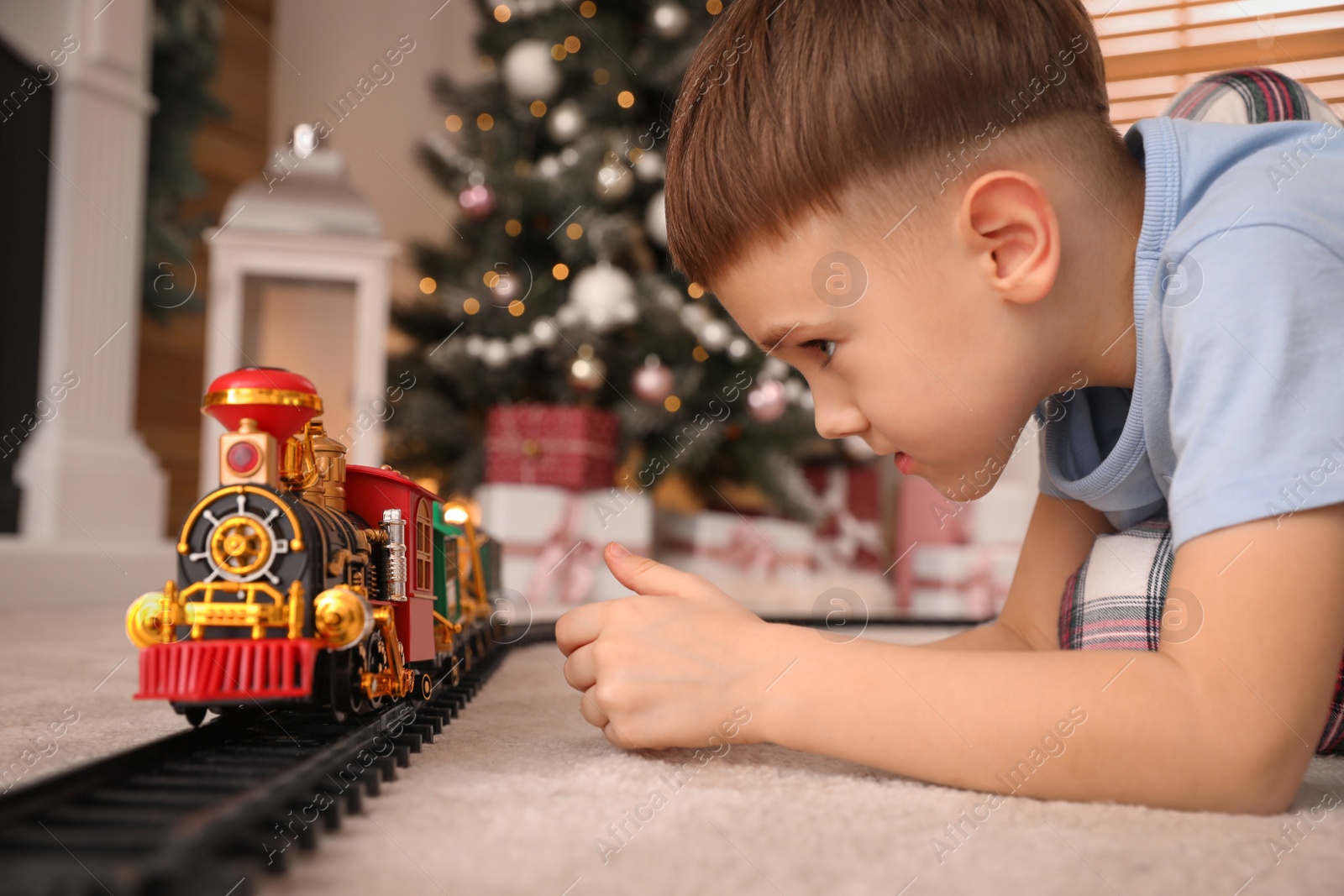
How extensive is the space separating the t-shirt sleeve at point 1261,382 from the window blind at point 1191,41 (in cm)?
257

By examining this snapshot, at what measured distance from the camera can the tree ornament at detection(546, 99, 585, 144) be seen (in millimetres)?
3186

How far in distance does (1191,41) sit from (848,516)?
1.95m

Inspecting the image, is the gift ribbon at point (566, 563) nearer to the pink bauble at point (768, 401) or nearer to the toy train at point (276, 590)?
the pink bauble at point (768, 401)

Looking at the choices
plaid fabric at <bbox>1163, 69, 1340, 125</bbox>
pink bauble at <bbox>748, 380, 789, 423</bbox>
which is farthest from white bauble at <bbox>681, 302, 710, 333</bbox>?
plaid fabric at <bbox>1163, 69, 1340, 125</bbox>

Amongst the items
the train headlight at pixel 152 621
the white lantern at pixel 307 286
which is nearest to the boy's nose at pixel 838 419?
the train headlight at pixel 152 621

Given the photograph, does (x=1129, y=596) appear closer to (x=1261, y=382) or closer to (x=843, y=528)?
(x=1261, y=382)

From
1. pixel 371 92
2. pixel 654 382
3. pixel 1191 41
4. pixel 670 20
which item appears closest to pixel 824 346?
pixel 654 382

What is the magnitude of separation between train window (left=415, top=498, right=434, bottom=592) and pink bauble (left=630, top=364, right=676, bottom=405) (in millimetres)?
1966

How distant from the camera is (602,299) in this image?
3.00 metres

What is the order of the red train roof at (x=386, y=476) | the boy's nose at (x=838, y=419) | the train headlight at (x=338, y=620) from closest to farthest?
the train headlight at (x=338, y=620)
the boy's nose at (x=838, y=419)
the red train roof at (x=386, y=476)

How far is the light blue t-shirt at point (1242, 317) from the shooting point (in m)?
0.62

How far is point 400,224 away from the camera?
397 centimetres

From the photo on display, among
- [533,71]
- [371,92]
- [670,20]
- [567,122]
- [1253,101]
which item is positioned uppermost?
[371,92]

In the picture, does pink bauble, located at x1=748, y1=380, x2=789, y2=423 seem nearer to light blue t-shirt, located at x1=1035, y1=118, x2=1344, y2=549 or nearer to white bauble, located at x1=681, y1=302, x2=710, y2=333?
white bauble, located at x1=681, y1=302, x2=710, y2=333
